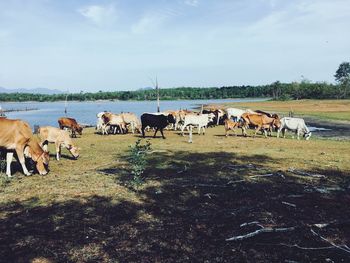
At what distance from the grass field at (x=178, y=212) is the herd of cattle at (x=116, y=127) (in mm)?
1032

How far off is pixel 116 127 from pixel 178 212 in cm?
2368

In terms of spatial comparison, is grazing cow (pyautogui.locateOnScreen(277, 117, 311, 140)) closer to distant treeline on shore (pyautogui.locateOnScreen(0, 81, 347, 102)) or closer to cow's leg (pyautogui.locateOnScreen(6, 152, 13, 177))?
cow's leg (pyautogui.locateOnScreen(6, 152, 13, 177))

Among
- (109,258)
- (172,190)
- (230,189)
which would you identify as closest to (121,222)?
(109,258)

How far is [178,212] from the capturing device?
8.80 metres

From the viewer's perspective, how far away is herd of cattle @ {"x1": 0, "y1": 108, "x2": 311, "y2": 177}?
12875mm

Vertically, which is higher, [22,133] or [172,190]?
[22,133]

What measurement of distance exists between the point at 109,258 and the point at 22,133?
8.19 meters

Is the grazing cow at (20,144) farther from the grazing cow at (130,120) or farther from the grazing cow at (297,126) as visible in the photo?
the grazing cow at (297,126)

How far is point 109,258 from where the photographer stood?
6.41 meters

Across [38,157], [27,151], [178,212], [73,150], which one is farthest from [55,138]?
[178,212]

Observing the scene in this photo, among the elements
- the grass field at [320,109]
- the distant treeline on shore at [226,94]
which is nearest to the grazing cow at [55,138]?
the grass field at [320,109]

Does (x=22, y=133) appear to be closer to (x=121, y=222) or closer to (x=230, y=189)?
(x=121, y=222)

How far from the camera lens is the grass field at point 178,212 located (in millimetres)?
6629

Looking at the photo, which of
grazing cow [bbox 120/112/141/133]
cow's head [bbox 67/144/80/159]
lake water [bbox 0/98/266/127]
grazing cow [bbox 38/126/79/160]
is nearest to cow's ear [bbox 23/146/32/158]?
grazing cow [bbox 38/126/79/160]
